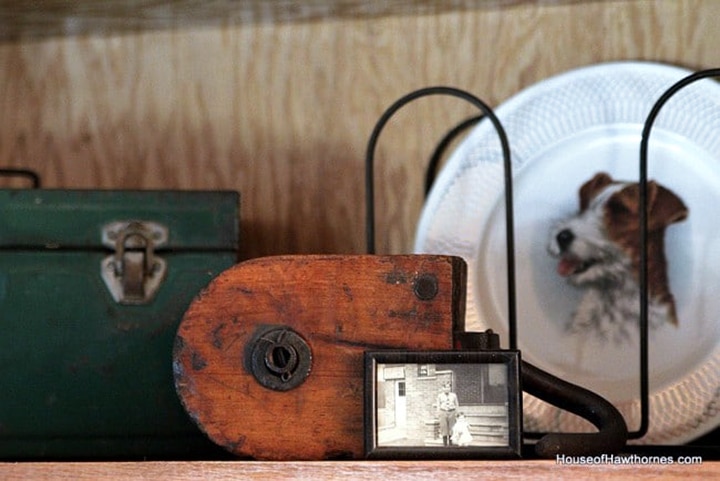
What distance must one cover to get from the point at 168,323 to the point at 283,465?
22cm

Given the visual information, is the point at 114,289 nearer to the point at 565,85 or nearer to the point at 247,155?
the point at 247,155

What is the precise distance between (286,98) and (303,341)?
515 millimetres

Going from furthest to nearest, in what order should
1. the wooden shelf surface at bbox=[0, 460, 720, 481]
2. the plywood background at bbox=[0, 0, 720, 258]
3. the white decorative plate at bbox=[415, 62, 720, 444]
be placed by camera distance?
the plywood background at bbox=[0, 0, 720, 258], the white decorative plate at bbox=[415, 62, 720, 444], the wooden shelf surface at bbox=[0, 460, 720, 481]

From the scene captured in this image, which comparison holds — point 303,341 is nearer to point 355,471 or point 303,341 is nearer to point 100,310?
point 355,471

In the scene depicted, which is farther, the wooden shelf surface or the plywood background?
the plywood background

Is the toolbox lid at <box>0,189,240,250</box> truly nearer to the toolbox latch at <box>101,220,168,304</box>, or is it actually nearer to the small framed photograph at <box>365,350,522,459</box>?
the toolbox latch at <box>101,220,168,304</box>

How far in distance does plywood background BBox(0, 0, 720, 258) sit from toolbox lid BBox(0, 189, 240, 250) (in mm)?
305

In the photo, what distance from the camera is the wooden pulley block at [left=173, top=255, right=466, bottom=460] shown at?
0.95 metres

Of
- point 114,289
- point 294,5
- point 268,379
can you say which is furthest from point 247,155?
point 268,379

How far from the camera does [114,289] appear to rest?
3.54 feet

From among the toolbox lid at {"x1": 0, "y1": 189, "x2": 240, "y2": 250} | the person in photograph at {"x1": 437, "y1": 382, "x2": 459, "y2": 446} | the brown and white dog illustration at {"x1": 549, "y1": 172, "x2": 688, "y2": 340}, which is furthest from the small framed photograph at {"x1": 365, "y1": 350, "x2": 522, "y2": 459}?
the brown and white dog illustration at {"x1": 549, "y1": 172, "x2": 688, "y2": 340}

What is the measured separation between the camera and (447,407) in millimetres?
923

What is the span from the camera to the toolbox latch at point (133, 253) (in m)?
1.08

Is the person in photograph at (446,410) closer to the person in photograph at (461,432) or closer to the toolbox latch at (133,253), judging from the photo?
the person in photograph at (461,432)
